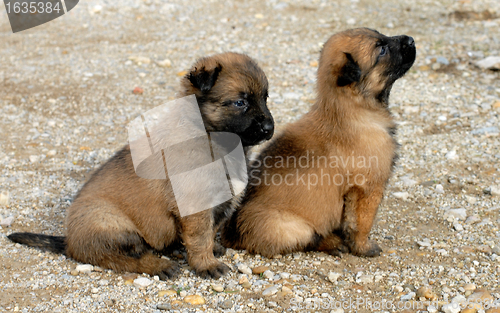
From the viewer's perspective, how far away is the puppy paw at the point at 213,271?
13.6 ft

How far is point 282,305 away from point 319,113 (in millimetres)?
1616

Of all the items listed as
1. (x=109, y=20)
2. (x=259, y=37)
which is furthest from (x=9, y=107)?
(x=259, y=37)

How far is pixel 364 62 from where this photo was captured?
166 inches

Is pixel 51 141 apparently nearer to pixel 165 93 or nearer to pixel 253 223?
pixel 165 93

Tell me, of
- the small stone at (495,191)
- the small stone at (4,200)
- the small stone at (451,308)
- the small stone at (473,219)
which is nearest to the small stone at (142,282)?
the small stone at (4,200)

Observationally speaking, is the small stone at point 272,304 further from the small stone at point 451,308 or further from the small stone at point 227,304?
the small stone at point 451,308

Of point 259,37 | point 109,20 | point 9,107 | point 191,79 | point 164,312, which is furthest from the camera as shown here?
point 109,20

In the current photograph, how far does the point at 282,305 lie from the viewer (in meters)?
3.76

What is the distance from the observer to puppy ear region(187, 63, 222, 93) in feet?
12.7

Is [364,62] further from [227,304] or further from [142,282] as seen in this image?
[142,282]

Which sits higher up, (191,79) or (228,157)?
(191,79)

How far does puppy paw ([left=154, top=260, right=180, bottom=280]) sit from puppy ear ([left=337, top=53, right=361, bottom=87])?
201 centimetres

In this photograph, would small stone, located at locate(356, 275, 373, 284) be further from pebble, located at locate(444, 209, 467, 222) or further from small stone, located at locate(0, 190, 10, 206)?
small stone, located at locate(0, 190, 10, 206)

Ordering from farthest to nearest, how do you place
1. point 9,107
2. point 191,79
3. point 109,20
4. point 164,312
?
1. point 109,20
2. point 9,107
3. point 191,79
4. point 164,312
